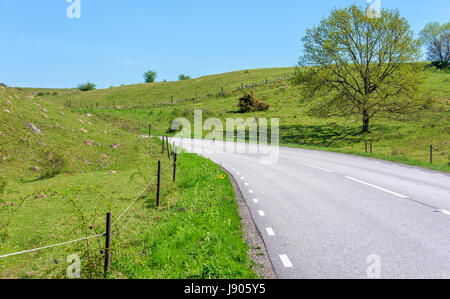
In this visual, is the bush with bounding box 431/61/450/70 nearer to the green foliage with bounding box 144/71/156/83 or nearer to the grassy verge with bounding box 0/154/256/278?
the grassy verge with bounding box 0/154/256/278

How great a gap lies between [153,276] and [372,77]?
36.1 metres

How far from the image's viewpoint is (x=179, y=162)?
18.2 meters

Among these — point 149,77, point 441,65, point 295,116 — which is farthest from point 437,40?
point 149,77

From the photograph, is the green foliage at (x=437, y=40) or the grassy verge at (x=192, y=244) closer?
the grassy verge at (x=192, y=244)

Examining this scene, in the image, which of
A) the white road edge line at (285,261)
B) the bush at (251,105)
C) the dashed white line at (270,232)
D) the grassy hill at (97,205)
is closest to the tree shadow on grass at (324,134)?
the bush at (251,105)

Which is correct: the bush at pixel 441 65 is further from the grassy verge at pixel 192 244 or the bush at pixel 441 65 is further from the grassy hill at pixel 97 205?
the grassy verge at pixel 192 244

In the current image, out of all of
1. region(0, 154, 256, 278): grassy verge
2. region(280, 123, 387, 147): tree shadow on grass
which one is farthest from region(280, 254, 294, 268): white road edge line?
region(280, 123, 387, 147): tree shadow on grass

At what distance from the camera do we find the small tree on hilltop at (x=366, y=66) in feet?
105

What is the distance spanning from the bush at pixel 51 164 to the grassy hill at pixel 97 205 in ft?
0.15

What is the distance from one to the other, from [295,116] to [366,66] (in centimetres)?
1434

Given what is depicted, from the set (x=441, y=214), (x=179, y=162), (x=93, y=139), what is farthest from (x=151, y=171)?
(x=441, y=214)

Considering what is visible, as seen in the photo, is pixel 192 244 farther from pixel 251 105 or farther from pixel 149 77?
pixel 149 77

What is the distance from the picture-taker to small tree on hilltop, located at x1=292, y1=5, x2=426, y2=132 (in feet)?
105

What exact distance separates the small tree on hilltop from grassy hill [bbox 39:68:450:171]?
2968 mm
